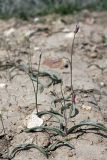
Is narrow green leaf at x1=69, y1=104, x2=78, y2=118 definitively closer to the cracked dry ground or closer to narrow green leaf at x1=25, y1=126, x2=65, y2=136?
the cracked dry ground

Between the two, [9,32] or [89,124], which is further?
[9,32]

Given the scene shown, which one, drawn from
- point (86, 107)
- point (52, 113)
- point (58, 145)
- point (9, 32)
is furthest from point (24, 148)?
point (9, 32)

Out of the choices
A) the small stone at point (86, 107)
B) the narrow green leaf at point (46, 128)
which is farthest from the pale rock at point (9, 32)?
the narrow green leaf at point (46, 128)

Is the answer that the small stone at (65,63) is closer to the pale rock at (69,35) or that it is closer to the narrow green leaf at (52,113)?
the pale rock at (69,35)

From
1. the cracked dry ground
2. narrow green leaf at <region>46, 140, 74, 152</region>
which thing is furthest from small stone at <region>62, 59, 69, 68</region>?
narrow green leaf at <region>46, 140, 74, 152</region>

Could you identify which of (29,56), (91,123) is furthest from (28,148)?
(29,56)

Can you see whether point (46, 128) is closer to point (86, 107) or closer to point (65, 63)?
point (86, 107)

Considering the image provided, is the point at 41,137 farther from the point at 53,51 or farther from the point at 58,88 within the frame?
the point at 53,51

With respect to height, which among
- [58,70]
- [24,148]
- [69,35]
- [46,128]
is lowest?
[24,148]
